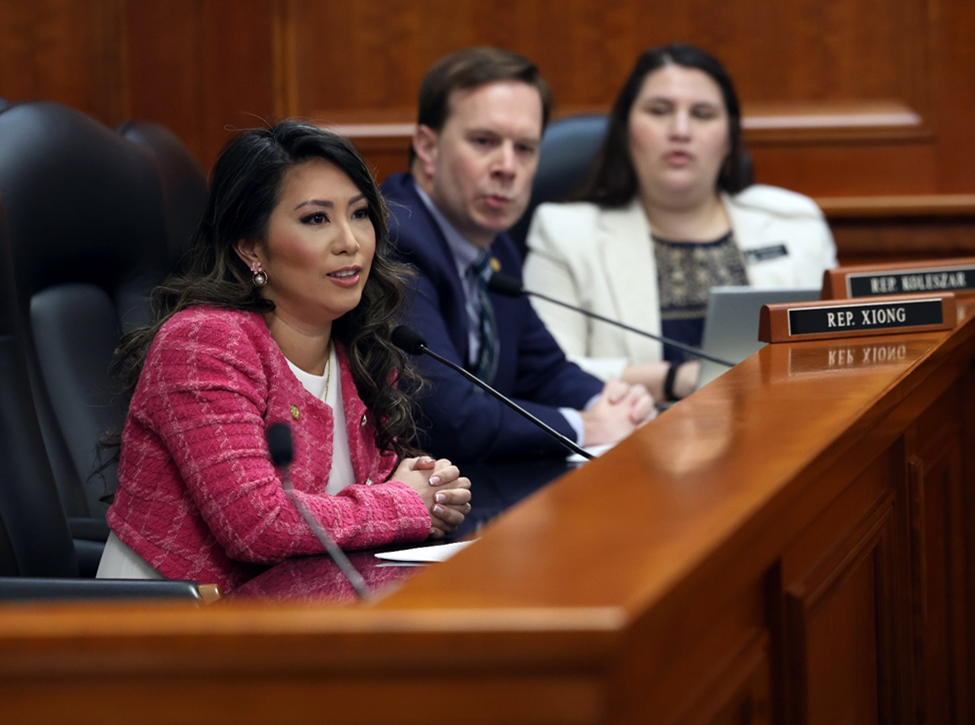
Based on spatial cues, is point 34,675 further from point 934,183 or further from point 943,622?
point 934,183

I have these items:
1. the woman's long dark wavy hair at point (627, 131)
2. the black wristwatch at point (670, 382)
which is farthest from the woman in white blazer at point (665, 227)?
the black wristwatch at point (670, 382)

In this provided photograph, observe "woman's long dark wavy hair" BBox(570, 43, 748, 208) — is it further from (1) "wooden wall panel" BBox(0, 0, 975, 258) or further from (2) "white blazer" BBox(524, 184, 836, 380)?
(1) "wooden wall panel" BBox(0, 0, 975, 258)

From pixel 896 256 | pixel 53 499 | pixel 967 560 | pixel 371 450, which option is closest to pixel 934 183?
pixel 896 256

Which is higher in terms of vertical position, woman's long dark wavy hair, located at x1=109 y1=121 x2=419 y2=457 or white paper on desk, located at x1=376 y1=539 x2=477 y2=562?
woman's long dark wavy hair, located at x1=109 y1=121 x2=419 y2=457

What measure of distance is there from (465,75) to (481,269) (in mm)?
351

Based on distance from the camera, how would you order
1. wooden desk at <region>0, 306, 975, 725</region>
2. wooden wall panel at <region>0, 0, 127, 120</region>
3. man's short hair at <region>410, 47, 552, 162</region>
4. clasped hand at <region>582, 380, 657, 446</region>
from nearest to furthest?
1. wooden desk at <region>0, 306, 975, 725</region>
2. clasped hand at <region>582, 380, 657, 446</region>
3. man's short hair at <region>410, 47, 552, 162</region>
4. wooden wall panel at <region>0, 0, 127, 120</region>

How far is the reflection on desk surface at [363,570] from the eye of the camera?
0.96 m

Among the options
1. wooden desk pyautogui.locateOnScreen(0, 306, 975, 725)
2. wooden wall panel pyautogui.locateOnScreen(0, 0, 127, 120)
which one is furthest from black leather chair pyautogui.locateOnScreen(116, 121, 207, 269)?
wooden wall panel pyautogui.locateOnScreen(0, 0, 127, 120)

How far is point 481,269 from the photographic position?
2.02 m

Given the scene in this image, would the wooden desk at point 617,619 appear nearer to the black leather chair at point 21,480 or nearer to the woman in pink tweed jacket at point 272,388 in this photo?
the woman in pink tweed jacket at point 272,388

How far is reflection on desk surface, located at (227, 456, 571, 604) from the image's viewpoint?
96 centimetres

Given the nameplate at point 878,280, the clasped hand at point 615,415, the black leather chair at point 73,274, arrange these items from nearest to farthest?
the nameplate at point 878,280 < the black leather chair at point 73,274 < the clasped hand at point 615,415

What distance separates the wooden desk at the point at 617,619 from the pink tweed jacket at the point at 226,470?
377 mm

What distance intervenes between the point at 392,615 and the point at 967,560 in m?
1.20
